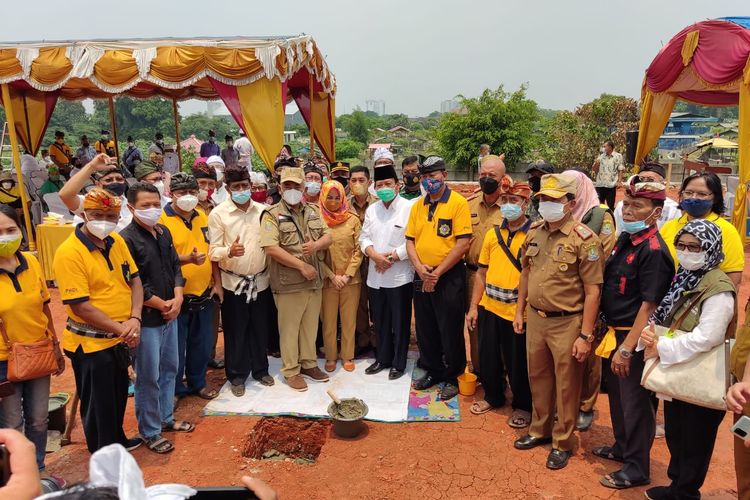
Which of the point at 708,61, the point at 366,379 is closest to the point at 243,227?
the point at 366,379

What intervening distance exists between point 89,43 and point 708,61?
31.8 feet

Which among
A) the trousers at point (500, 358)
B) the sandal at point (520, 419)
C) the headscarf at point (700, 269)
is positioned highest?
the headscarf at point (700, 269)

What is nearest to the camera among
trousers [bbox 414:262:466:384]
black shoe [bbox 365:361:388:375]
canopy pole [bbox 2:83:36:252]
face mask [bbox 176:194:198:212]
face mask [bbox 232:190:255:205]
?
face mask [bbox 176:194:198:212]

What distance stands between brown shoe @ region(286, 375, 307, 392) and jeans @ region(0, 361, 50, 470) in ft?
6.42

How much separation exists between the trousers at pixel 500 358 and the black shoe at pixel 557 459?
23.5 inches

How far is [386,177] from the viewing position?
461cm

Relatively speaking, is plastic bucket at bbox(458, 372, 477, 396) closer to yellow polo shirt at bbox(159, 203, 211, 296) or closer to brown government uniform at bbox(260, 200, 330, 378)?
brown government uniform at bbox(260, 200, 330, 378)

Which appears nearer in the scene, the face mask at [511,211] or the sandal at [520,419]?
the face mask at [511,211]

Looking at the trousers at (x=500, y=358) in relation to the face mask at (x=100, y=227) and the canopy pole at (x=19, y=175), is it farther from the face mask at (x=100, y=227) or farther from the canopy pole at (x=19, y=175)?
the canopy pole at (x=19, y=175)

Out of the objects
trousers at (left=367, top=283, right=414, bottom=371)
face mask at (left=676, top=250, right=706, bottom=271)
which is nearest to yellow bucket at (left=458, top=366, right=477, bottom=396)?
trousers at (left=367, top=283, right=414, bottom=371)

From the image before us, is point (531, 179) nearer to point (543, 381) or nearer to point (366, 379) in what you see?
point (543, 381)

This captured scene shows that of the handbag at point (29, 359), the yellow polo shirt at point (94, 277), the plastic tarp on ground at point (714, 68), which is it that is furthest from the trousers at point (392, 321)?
the plastic tarp on ground at point (714, 68)

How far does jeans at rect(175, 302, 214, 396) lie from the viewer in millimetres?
4211

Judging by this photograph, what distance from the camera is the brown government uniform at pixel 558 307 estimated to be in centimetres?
316
